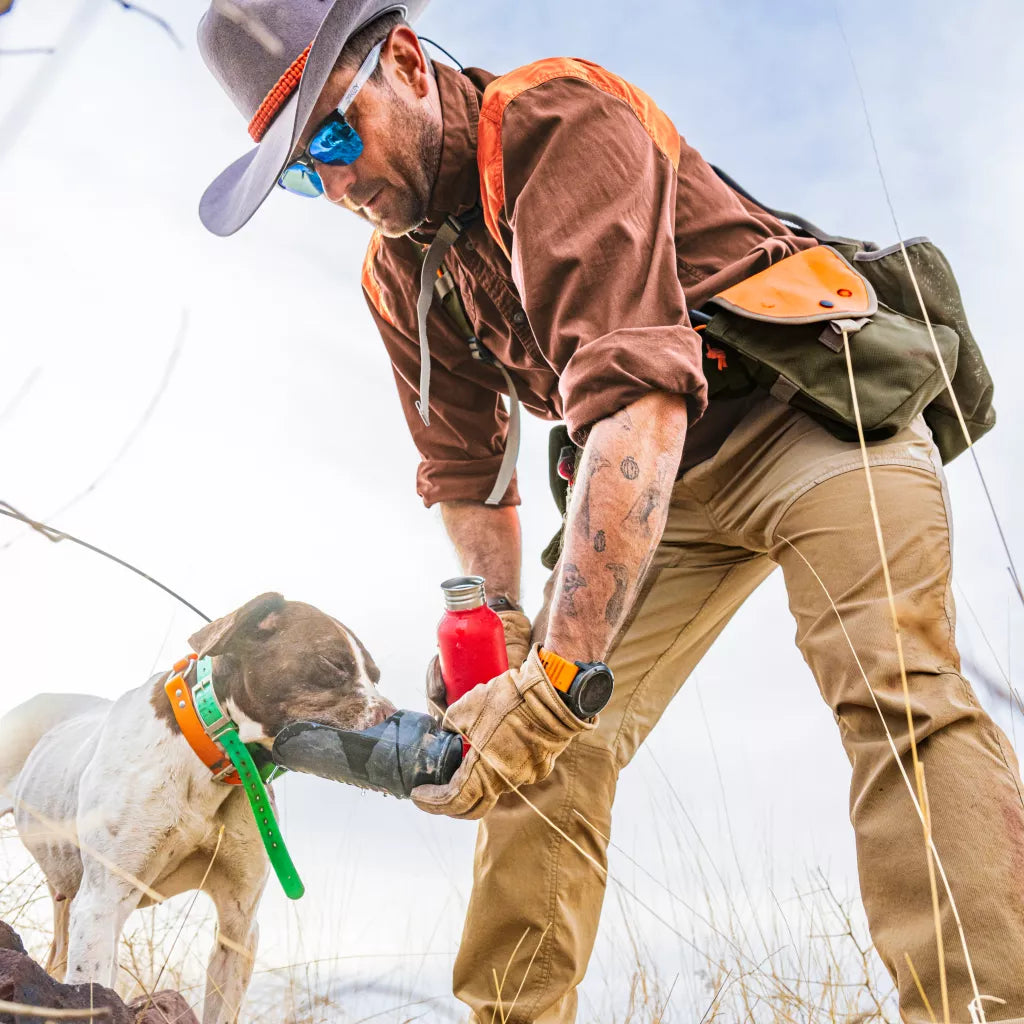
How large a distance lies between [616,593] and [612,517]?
13 cm

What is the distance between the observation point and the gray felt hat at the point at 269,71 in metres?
1.94

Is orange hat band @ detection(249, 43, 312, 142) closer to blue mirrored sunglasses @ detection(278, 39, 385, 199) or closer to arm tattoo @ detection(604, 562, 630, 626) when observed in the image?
blue mirrored sunglasses @ detection(278, 39, 385, 199)

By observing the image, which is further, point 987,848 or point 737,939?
point 737,939

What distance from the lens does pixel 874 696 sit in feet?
5.45

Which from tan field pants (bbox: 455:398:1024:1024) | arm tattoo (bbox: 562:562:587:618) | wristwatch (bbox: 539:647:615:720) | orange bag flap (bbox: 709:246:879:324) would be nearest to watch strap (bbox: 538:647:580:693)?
wristwatch (bbox: 539:647:615:720)

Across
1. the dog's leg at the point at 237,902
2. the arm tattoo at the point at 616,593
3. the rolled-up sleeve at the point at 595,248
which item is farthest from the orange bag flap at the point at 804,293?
the dog's leg at the point at 237,902

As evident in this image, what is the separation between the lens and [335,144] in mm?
2102

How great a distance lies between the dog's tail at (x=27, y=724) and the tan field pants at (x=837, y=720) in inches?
78.0

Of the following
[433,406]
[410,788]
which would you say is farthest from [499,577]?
[410,788]

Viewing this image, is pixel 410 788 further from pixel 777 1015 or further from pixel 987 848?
pixel 777 1015

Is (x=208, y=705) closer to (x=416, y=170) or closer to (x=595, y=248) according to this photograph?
(x=416, y=170)

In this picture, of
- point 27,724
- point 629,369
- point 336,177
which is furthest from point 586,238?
point 27,724

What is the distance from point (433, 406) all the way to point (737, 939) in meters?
1.57

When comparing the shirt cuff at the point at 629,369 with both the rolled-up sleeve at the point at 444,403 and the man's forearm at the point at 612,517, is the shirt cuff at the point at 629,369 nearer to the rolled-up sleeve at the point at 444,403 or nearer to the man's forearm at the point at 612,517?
the man's forearm at the point at 612,517
